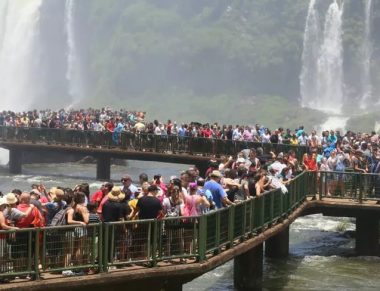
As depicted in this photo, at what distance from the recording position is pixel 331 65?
301ft

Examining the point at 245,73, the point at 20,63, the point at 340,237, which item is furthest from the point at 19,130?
the point at 20,63

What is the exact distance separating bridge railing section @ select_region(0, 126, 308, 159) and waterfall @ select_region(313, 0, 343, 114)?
49.1 m

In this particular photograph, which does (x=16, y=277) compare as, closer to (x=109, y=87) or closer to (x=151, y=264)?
(x=151, y=264)

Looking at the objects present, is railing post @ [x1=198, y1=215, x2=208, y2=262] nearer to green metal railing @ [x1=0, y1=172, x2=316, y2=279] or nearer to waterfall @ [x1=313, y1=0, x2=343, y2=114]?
green metal railing @ [x1=0, y1=172, x2=316, y2=279]

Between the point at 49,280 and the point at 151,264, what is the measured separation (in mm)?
2006

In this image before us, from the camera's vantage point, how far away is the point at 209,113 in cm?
9244

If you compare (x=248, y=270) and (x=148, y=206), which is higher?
(x=148, y=206)

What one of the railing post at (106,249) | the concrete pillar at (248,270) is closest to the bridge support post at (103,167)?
the concrete pillar at (248,270)

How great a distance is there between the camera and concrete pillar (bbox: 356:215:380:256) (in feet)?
82.2

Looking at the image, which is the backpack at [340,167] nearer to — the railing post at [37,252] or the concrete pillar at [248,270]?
the concrete pillar at [248,270]

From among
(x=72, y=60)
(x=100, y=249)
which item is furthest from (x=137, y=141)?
(x=72, y=60)

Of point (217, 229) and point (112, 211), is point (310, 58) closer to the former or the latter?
point (217, 229)

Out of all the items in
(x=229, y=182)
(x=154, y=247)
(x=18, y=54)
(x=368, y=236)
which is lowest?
(x=368, y=236)

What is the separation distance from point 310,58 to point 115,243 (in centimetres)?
8144
